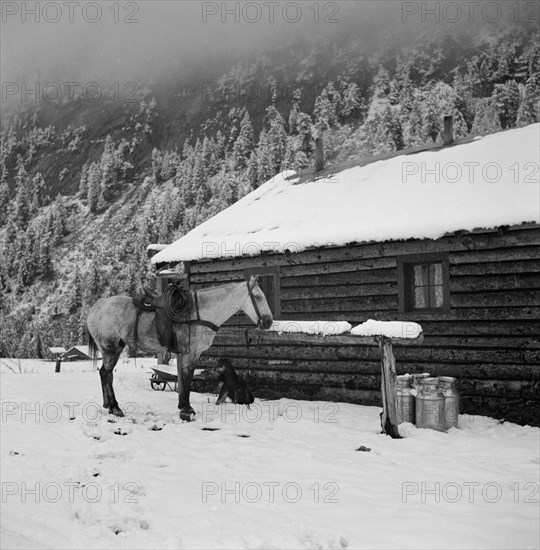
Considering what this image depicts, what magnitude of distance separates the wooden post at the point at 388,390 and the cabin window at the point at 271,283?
161 inches

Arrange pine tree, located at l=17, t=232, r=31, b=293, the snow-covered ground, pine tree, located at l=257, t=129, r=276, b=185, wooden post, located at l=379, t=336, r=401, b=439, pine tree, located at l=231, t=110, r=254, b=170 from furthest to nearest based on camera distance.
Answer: pine tree, located at l=231, t=110, r=254, b=170
pine tree, located at l=17, t=232, r=31, b=293
pine tree, located at l=257, t=129, r=276, b=185
wooden post, located at l=379, t=336, r=401, b=439
the snow-covered ground

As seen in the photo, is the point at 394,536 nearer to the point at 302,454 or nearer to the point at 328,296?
the point at 302,454

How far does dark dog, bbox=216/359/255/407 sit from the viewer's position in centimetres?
1016

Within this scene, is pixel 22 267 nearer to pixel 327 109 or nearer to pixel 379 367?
pixel 327 109

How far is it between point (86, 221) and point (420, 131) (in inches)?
2539

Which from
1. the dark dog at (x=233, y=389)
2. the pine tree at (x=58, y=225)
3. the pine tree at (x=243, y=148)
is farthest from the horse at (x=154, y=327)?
the pine tree at (x=58, y=225)

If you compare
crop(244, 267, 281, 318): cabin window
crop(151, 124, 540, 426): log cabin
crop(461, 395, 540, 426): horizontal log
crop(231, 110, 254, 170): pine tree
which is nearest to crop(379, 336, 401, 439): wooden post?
crop(151, 124, 540, 426): log cabin

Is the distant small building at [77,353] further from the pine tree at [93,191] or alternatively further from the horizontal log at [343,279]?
the pine tree at [93,191]

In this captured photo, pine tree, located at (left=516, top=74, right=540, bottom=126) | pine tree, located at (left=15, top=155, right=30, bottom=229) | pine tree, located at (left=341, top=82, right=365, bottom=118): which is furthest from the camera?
pine tree, located at (left=15, top=155, right=30, bottom=229)

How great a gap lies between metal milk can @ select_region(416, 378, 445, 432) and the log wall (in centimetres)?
117

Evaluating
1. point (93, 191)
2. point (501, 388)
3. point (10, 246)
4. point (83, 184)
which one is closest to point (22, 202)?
point (83, 184)

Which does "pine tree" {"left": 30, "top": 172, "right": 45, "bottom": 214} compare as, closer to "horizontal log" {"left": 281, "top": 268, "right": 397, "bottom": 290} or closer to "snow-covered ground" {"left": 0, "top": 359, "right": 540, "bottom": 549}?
"horizontal log" {"left": 281, "top": 268, "right": 397, "bottom": 290}

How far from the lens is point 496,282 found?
8.99 metres

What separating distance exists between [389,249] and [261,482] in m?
5.48
